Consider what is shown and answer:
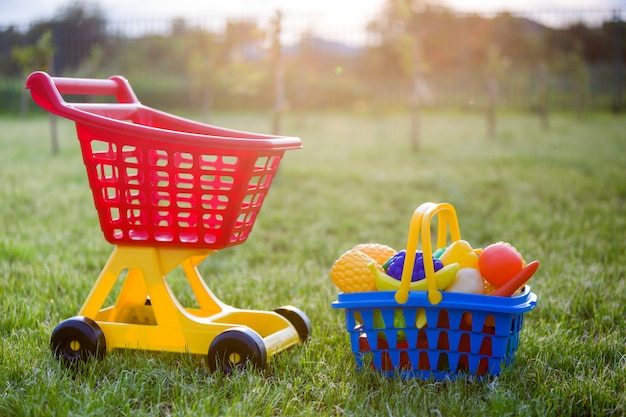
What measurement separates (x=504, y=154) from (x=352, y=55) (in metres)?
12.2

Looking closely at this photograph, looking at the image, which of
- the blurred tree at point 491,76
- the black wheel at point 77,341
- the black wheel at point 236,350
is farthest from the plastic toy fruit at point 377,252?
the blurred tree at point 491,76

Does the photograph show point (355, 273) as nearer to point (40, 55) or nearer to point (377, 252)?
point (377, 252)

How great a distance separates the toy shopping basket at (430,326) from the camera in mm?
2361

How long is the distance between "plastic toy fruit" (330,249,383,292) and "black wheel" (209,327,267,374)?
1.19 ft

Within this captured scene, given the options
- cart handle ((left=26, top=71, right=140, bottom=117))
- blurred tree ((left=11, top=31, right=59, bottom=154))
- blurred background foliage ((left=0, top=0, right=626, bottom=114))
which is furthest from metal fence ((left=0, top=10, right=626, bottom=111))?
cart handle ((left=26, top=71, right=140, bottom=117))

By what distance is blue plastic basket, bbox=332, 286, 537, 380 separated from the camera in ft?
7.75

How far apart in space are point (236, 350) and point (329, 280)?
136cm

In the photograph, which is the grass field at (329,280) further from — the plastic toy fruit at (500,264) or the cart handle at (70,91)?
the cart handle at (70,91)

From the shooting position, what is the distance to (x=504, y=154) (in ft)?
31.9

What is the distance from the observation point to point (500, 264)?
247 cm

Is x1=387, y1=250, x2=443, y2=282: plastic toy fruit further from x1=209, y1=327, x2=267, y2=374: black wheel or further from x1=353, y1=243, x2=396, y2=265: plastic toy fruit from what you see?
x1=209, y1=327, x2=267, y2=374: black wheel

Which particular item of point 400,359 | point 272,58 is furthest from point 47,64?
point 400,359

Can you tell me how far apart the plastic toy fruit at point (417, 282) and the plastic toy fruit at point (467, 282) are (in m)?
0.03

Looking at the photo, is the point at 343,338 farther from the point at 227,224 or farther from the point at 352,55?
the point at 352,55
